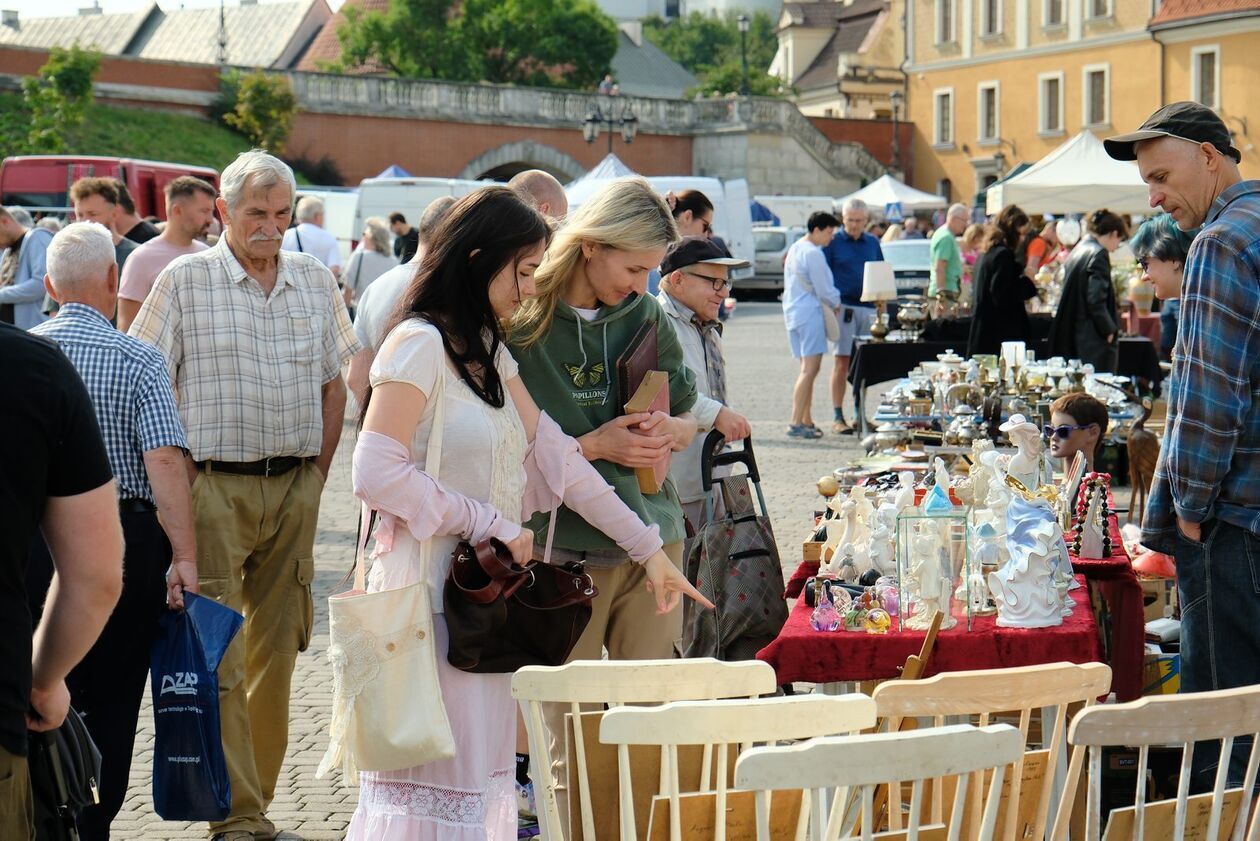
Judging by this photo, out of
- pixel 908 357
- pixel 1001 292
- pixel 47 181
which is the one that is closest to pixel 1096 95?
pixel 47 181

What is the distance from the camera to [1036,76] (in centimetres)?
5091

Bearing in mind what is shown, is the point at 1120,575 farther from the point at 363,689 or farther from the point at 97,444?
the point at 97,444

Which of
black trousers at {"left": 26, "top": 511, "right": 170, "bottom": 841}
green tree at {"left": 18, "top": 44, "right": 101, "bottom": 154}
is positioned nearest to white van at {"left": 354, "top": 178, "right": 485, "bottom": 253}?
green tree at {"left": 18, "top": 44, "right": 101, "bottom": 154}

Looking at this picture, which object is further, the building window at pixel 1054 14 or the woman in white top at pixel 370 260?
the building window at pixel 1054 14

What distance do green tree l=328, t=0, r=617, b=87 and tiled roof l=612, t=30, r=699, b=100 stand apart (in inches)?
894

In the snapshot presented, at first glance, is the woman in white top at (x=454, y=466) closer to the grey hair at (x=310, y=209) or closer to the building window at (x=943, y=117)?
the grey hair at (x=310, y=209)

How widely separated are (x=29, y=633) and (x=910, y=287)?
58.1ft

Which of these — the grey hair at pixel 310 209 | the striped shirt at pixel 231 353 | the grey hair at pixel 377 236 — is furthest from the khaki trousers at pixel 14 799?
the grey hair at pixel 310 209

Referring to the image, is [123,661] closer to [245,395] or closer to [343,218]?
[245,395]

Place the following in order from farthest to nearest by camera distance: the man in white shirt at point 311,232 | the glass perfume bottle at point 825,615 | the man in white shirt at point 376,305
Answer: the man in white shirt at point 311,232
the man in white shirt at point 376,305
the glass perfume bottle at point 825,615

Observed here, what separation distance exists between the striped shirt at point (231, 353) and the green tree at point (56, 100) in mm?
35529

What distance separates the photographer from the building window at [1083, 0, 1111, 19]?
48.2 meters

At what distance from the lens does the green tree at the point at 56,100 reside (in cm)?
3809

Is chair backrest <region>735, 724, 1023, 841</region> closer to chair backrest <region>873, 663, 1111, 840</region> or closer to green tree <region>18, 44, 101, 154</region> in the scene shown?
chair backrest <region>873, 663, 1111, 840</region>
